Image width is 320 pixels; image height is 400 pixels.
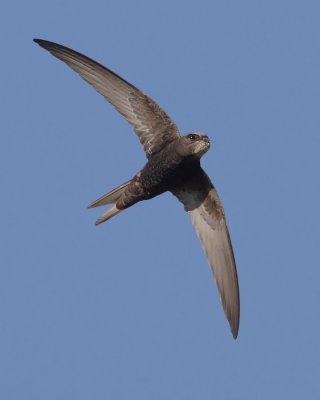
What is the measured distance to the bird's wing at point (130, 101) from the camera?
13.8 metres

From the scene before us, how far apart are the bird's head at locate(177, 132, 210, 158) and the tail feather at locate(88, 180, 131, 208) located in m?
0.82

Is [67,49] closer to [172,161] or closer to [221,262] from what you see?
[172,161]

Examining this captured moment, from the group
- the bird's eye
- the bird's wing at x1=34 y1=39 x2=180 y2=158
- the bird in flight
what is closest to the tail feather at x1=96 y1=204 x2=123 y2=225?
the bird in flight

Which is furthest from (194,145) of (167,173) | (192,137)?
(167,173)

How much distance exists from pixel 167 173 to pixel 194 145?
443 mm

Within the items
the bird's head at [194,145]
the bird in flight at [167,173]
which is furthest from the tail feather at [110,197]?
the bird's head at [194,145]

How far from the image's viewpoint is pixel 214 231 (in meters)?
14.3

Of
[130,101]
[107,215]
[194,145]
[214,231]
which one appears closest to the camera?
[194,145]

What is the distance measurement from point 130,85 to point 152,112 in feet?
1.25

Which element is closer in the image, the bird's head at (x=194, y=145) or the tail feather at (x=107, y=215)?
the bird's head at (x=194, y=145)

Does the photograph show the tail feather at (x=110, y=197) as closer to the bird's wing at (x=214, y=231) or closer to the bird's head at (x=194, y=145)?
the bird's wing at (x=214, y=231)

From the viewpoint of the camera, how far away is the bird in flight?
13.6m

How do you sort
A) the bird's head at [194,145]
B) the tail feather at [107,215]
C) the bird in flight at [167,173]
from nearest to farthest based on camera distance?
the bird's head at [194,145], the bird in flight at [167,173], the tail feather at [107,215]

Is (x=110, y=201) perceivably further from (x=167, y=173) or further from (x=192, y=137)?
(x=192, y=137)
